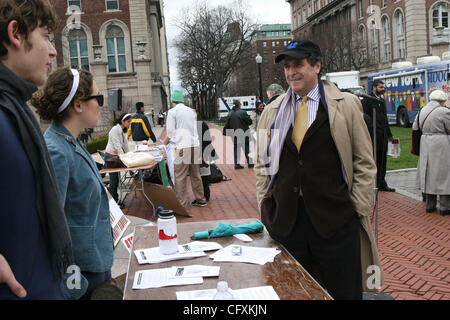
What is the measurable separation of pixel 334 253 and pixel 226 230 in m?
0.78

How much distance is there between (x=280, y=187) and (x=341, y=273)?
691mm

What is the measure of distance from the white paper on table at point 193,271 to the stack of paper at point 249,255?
0.53 feet

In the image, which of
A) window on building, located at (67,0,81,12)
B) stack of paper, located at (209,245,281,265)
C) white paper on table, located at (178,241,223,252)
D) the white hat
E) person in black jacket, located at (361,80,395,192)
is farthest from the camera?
window on building, located at (67,0,81,12)

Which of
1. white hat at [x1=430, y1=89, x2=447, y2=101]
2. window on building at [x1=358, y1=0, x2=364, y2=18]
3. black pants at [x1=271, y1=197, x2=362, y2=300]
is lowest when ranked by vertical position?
black pants at [x1=271, y1=197, x2=362, y2=300]

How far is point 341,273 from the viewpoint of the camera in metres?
2.94

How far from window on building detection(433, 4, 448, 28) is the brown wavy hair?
156 ft

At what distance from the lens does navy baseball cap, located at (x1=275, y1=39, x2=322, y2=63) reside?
9.91 ft

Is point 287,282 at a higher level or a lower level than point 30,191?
lower

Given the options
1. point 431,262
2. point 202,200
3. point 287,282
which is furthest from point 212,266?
point 202,200

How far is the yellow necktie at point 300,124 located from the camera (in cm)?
304

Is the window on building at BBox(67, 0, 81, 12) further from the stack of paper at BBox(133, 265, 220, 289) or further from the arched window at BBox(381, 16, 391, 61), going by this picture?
the stack of paper at BBox(133, 265, 220, 289)

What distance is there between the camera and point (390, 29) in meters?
49.3

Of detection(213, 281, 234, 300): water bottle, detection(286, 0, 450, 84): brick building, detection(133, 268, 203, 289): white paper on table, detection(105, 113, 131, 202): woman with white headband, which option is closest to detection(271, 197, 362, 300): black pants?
detection(133, 268, 203, 289): white paper on table
